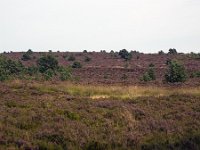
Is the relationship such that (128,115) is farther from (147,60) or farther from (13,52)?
(13,52)

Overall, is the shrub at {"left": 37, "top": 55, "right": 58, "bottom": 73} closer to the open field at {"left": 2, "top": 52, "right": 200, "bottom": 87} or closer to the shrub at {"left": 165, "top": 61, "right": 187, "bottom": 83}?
the open field at {"left": 2, "top": 52, "right": 200, "bottom": 87}

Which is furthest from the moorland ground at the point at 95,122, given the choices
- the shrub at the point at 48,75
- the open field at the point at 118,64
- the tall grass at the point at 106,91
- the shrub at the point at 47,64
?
the open field at the point at 118,64

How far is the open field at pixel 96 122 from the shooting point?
44.8ft

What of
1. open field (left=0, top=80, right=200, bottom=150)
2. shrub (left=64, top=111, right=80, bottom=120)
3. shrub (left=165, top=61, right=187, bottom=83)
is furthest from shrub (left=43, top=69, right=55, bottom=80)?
shrub (left=64, top=111, right=80, bottom=120)

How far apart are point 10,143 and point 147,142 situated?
4162mm

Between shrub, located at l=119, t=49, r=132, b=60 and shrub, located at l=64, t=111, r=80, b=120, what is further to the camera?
shrub, located at l=119, t=49, r=132, b=60

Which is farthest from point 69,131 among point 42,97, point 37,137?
point 42,97

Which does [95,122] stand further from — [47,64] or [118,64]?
[118,64]

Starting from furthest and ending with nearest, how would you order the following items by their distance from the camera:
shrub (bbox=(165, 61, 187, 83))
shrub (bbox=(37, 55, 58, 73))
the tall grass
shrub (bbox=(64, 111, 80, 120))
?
shrub (bbox=(37, 55, 58, 73)), shrub (bbox=(165, 61, 187, 83)), the tall grass, shrub (bbox=(64, 111, 80, 120))

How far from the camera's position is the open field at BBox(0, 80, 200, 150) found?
537 inches

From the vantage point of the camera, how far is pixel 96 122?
15.7 meters

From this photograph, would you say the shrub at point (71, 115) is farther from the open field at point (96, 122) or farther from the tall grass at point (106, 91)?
the tall grass at point (106, 91)

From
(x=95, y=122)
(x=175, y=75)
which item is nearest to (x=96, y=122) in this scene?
(x=95, y=122)

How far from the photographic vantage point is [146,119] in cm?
1653
